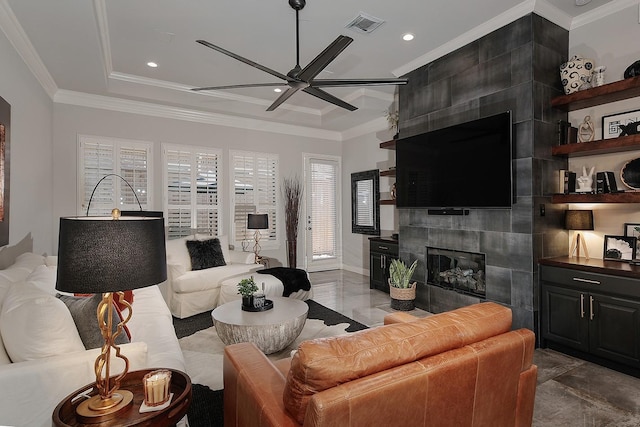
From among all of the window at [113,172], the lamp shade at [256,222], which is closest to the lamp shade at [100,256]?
the lamp shade at [256,222]

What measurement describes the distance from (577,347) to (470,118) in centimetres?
242

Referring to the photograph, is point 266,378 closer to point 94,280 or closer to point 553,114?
point 94,280

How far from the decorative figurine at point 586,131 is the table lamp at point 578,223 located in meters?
0.69

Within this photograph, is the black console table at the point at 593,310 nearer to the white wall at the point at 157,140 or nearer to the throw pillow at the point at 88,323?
the throw pillow at the point at 88,323

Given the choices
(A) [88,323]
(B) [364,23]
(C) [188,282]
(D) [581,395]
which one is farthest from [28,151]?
(D) [581,395]

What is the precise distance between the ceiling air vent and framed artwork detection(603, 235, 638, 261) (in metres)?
3.00

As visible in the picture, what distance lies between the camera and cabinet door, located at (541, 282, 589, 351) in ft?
9.68

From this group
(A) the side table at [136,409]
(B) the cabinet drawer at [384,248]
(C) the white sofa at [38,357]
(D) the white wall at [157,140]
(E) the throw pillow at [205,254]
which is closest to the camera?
(A) the side table at [136,409]

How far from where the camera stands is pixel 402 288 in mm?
4387

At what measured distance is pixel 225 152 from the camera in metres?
6.27

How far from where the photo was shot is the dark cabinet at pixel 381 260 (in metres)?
5.31

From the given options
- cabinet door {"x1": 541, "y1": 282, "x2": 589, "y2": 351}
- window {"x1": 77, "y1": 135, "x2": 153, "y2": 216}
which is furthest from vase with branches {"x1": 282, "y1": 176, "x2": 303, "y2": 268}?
cabinet door {"x1": 541, "y1": 282, "x2": 589, "y2": 351}

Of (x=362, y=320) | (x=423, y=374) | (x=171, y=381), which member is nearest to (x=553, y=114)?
(x=362, y=320)

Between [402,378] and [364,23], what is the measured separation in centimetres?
338
